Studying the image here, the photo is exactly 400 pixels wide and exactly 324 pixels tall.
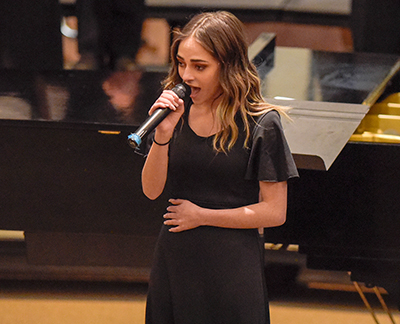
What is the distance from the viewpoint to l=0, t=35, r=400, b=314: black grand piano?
210 cm

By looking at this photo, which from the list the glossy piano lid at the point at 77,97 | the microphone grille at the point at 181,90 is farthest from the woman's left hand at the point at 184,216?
the glossy piano lid at the point at 77,97

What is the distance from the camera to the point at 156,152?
4.28ft

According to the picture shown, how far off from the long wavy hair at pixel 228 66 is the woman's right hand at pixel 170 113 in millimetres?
94

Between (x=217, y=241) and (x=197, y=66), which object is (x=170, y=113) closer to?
(x=197, y=66)

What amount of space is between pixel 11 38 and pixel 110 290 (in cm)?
159

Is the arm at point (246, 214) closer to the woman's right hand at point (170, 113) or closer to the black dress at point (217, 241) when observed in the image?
the black dress at point (217, 241)

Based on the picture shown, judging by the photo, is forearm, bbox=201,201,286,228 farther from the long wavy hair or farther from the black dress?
the long wavy hair

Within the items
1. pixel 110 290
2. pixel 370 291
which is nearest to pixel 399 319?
pixel 370 291

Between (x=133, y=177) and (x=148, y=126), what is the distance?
1069 millimetres

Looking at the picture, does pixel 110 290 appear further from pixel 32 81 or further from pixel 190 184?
pixel 190 184

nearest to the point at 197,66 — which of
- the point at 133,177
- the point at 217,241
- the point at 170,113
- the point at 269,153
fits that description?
the point at 170,113

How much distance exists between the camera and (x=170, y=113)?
125 cm

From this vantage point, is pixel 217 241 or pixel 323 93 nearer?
pixel 217 241

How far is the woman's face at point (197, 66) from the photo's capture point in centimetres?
124
